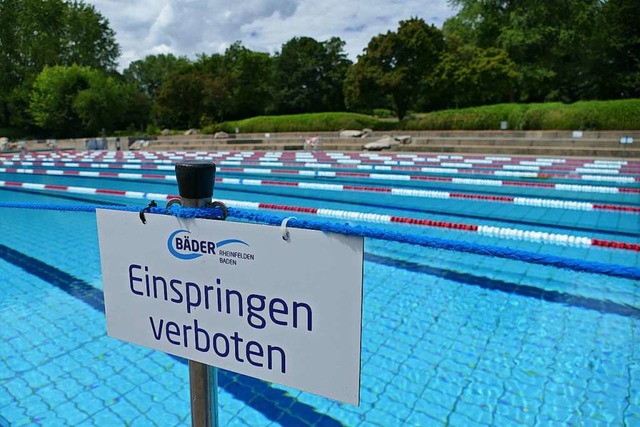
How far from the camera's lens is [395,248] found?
4.87 metres

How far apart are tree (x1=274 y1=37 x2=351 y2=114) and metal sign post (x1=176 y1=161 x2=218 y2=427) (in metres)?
35.6

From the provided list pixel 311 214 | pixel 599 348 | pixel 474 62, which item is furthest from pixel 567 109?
pixel 599 348

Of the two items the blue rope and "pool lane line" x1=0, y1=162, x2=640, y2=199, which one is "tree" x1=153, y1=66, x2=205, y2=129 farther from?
the blue rope

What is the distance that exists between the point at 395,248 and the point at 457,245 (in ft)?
12.5

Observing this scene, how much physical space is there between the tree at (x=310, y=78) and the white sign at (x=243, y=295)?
1398 inches

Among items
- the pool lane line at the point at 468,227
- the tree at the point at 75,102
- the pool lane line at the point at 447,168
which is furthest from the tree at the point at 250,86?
the pool lane line at the point at 468,227

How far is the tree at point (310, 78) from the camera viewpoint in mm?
35469

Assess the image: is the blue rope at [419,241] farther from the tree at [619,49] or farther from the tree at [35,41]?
the tree at [35,41]

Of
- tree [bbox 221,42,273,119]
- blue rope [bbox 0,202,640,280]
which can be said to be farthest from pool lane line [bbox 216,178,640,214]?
tree [bbox 221,42,273,119]

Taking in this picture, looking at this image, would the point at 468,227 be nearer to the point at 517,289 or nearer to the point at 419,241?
the point at 517,289

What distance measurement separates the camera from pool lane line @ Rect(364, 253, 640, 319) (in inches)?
129

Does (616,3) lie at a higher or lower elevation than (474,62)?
higher

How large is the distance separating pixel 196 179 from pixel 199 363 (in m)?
0.49

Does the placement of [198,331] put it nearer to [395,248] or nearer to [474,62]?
[395,248]
